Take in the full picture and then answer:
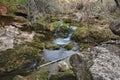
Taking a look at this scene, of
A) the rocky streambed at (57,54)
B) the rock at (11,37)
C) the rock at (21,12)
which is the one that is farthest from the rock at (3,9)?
the rock at (21,12)

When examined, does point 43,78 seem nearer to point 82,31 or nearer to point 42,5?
point 82,31

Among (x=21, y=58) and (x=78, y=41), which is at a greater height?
(x=21, y=58)

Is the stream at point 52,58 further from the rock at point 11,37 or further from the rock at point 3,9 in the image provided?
the rock at point 3,9

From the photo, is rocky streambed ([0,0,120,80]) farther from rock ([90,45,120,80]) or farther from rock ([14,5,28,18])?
rock ([14,5,28,18])

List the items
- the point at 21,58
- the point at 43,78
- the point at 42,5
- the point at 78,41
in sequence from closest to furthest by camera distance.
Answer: the point at 43,78 < the point at 21,58 < the point at 78,41 < the point at 42,5

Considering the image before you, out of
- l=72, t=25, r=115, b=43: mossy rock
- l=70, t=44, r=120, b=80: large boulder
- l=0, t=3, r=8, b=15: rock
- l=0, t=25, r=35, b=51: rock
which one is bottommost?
l=72, t=25, r=115, b=43: mossy rock

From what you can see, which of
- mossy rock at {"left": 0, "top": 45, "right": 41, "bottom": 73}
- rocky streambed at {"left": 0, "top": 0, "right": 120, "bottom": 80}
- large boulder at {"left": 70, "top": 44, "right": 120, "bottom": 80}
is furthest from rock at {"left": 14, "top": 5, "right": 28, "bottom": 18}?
large boulder at {"left": 70, "top": 44, "right": 120, "bottom": 80}

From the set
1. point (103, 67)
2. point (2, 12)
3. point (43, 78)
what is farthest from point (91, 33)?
point (103, 67)

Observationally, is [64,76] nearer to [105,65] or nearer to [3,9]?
[105,65]

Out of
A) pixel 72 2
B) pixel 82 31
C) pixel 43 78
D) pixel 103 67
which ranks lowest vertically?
pixel 72 2

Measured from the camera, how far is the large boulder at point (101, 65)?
650 cm

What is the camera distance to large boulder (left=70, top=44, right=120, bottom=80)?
650 centimetres

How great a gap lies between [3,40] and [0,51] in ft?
7.80

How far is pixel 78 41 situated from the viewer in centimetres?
2180
